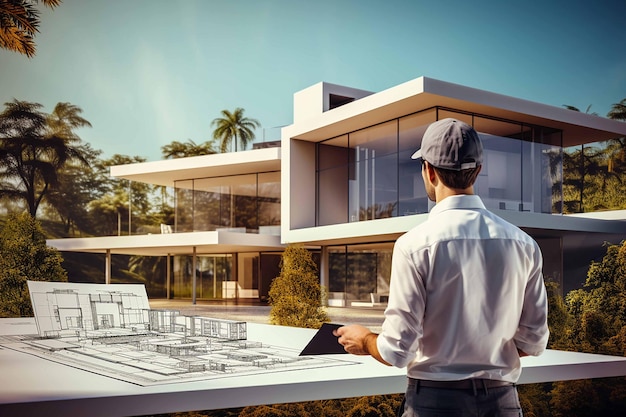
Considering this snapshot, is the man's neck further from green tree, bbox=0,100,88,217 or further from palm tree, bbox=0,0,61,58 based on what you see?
green tree, bbox=0,100,88,217

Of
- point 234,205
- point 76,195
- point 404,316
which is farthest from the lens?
point 76,195

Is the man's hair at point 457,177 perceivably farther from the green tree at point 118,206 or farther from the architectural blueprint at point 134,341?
the green tree at point 118,206

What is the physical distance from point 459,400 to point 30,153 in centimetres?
5264

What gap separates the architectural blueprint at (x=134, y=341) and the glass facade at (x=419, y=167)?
Result: 9.96 metres

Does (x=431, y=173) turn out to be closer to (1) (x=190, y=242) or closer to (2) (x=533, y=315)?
(2) (x=533, y=315)

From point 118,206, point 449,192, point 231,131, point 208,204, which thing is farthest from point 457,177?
point 231,131

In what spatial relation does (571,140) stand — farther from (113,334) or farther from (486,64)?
(486,64)

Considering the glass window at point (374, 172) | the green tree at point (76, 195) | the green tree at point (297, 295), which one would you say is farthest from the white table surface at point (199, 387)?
the green tree at point (76, 195)

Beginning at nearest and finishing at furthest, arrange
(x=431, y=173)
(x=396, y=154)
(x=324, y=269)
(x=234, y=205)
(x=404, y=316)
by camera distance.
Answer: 1. (x=404, y=316)
2. (x=431, y=173)
3. (x=396, y=154)
4. (x=324, y=269)
5. (x=234, y=205)

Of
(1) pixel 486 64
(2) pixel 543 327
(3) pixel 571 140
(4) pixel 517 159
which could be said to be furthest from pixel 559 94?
(2) pixel 543 327

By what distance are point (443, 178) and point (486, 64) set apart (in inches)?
2729

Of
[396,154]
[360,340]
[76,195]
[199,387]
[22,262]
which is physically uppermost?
[76,195]

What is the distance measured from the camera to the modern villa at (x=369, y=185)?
64.1 ft

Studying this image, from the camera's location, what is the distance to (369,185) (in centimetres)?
2230
